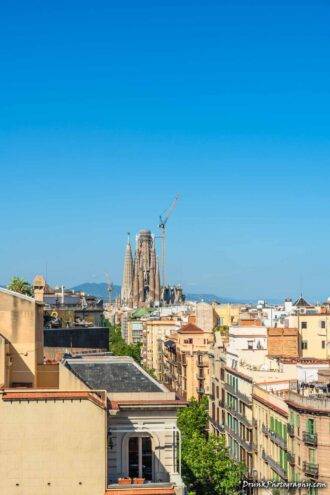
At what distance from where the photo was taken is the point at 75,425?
103 ft

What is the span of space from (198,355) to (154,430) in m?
87.9

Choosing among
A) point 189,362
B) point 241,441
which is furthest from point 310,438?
point 189,362

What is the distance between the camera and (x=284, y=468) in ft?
218

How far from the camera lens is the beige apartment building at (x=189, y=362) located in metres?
120

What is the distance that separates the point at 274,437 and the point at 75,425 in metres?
41.9

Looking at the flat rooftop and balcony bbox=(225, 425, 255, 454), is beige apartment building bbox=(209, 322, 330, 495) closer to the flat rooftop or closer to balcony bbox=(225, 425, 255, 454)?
balcony bbox=(225, 425, 255, 454)

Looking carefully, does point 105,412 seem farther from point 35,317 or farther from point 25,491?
point 35,317

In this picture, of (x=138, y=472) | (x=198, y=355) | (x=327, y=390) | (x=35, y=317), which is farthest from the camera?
(x=198, y=355)

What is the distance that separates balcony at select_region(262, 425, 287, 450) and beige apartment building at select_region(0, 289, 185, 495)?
31.4 meters

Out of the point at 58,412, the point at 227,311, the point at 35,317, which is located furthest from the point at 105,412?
the point at 227,311

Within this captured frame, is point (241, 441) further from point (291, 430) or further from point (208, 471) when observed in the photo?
point (208, 471)

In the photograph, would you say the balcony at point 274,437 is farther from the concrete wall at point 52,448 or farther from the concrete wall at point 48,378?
the concrete wall at point 52,448

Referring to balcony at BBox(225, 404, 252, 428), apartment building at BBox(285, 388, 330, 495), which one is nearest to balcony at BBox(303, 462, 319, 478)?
apartment building at BBox(285, 388, 330, 495)

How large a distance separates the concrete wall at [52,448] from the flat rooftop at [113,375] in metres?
4.44
